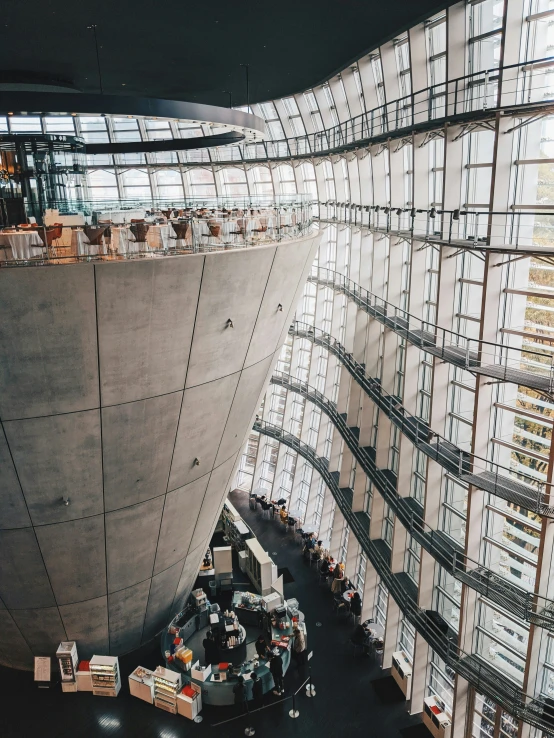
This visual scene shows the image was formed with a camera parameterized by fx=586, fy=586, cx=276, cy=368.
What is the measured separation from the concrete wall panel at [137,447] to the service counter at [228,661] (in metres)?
6.31

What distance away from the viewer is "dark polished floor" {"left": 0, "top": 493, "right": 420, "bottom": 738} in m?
15.6

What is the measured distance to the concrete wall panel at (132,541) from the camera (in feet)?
48.4

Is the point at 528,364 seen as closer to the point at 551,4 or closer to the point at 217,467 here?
the point at 551,4

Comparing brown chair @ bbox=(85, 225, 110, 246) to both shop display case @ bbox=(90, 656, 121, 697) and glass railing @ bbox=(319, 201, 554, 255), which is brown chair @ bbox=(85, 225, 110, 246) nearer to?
glass railing @ bbox=(319, 201, 554, 255)

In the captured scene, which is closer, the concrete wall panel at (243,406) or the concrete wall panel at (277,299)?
the concrete wall panel at (277,299)

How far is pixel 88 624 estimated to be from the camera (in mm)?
16656

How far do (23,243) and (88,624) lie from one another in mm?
11366

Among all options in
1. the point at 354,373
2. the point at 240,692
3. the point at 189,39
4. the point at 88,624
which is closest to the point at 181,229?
the point at 189,39

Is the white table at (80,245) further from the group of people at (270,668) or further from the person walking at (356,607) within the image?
the person walking at (356,607)

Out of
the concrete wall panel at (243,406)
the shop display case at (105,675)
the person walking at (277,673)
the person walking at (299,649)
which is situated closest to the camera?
the concrete wall panel at (243,406)

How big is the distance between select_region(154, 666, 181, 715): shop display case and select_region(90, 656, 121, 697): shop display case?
3.86 feet

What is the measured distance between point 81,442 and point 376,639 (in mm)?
13223

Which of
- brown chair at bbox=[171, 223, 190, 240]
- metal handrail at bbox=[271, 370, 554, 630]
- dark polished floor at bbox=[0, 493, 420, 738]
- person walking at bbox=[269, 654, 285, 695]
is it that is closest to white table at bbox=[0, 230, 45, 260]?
brown chair at bbox=[171, 223, 190, 240]

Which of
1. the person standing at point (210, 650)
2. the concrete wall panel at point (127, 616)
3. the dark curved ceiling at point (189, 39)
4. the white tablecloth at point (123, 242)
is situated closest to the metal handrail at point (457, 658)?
the person standing at point (210, 650)
